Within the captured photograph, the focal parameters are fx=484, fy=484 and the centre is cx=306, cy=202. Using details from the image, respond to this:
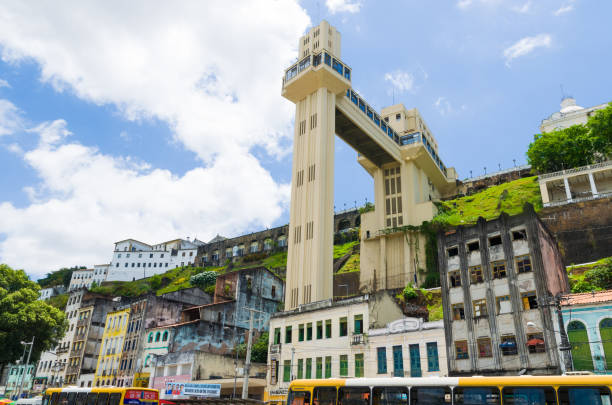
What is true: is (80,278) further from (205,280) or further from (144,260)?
(205,280)

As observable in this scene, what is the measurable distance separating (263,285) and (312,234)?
1658 cm

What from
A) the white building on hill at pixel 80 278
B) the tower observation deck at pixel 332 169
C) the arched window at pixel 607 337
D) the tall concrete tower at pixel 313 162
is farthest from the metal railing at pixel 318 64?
the white building on hill at pixel 80 278

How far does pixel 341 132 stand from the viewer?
228 feet

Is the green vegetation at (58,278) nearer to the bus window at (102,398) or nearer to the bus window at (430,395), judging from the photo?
the bus window at (102,398)

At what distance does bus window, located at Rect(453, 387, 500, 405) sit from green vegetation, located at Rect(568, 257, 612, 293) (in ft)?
88.6

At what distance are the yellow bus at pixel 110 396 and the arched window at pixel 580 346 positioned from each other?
2642 cm

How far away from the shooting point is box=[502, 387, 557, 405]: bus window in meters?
17.5

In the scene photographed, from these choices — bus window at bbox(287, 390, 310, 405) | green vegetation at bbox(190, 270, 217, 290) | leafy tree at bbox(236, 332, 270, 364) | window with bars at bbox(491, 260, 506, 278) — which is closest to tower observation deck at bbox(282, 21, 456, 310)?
leafy tree at bbox(236, 332, 270, 364)

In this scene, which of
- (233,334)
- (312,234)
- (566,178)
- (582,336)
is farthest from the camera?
(566,178)

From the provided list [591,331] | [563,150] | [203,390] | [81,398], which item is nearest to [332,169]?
[203,390]

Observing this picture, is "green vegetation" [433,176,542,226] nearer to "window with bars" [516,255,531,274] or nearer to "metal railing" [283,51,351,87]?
"metal railing" [283,51,351,87]

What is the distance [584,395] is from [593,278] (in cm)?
3103

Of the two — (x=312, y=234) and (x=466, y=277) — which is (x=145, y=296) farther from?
(x=466, y=277)

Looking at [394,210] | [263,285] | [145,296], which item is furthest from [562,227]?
[145,296]
